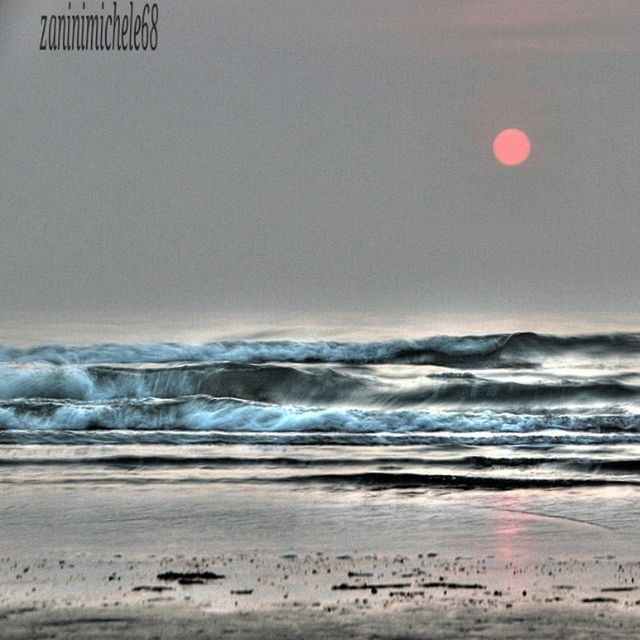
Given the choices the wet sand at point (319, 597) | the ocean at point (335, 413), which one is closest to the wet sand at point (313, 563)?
the wet sand at point (319, 597)

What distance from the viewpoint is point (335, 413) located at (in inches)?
470

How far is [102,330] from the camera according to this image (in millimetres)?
21453

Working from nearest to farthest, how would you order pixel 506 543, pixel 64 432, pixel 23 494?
pixel 506 543
pixel 23 494
pixel 64 432

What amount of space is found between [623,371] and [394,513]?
10997 mm

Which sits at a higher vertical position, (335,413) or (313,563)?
(335,413)

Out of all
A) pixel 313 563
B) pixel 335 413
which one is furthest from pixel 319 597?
pixel 335 413

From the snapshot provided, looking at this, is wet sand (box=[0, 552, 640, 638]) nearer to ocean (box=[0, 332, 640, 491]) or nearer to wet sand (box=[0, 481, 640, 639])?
wet sand (box=[0, 481, 640, 639])

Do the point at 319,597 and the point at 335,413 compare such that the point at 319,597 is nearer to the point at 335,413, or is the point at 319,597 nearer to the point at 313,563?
the point at 313,563

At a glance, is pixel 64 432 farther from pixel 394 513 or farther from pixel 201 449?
pixel 394 513

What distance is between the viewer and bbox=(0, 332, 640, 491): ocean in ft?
29.7

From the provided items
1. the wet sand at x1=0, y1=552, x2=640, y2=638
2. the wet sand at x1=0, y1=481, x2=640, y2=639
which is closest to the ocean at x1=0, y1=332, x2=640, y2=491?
the wet sand at x1=0, y1=481, x2=640, y2=639

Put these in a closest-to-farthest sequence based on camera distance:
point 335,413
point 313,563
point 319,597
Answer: point 319,597 → point 313,563 → point 335,413

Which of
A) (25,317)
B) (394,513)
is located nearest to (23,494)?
(394,513)

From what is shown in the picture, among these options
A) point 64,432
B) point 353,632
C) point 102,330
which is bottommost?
point 353,632
